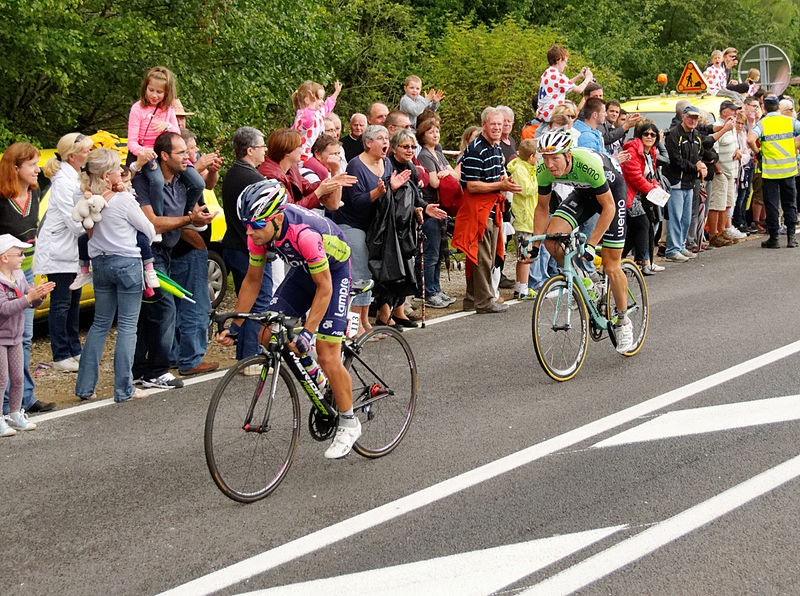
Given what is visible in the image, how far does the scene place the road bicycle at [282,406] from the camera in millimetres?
5871

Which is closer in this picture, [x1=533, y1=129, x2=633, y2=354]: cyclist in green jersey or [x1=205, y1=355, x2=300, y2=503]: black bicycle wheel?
[x1=205, y1=355, x2=300, y2=503]: black bicycle wheel

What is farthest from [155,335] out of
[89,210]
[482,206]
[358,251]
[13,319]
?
[482,206]

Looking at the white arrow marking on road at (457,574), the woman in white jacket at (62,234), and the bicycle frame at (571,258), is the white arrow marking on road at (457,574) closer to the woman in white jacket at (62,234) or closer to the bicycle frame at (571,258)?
the bicycle frame at (571,258)

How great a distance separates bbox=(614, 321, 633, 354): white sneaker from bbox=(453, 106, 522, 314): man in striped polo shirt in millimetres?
2546

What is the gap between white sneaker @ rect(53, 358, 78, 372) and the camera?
940 cm

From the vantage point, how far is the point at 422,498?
605 cm

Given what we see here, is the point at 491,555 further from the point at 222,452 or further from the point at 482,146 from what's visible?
the point at 482,146

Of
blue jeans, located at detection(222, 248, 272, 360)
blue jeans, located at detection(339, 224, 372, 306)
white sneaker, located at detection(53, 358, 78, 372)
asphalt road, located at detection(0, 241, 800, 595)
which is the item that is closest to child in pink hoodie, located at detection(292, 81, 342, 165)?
blue jeans, located at detection(339, 224, 372, 306)

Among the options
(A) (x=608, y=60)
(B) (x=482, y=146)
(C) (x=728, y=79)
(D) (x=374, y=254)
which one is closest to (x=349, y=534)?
(D) (x=374, y=254)

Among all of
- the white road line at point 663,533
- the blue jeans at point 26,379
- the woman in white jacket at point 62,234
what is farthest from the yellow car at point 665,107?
the white road line at point 663,533

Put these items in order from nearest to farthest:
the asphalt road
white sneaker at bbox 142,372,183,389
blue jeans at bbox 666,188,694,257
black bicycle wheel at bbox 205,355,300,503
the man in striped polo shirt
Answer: the asphalt road < black bicycle wheel at bbox 205,355,300,503 < white sneaker at bbox 142,372,183,389 < the man in striped polo shirt < blue jeans at bbox 666,188,694,257

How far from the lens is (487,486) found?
6.20 meters

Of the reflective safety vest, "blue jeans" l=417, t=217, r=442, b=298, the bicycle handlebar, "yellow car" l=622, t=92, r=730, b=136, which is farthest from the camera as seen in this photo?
"yellow car" l=622, t=92, r=730, b=136

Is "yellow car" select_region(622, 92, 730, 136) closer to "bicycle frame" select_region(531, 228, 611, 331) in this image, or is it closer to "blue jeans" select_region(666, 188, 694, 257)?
"blue jeans" select_region(666, 188, 694, 257)
